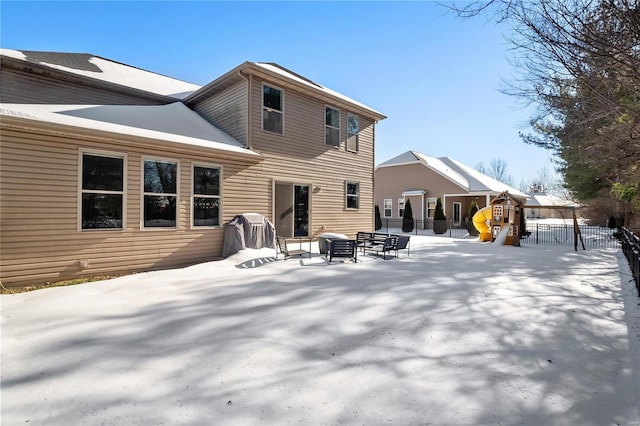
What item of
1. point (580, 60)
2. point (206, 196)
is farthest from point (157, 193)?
point (580, 60)

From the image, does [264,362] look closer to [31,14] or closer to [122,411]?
[122,411]

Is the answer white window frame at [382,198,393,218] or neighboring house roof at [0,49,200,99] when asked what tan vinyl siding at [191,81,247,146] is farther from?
white window frame at [382,198,393,218]

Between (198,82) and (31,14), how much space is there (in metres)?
8.41

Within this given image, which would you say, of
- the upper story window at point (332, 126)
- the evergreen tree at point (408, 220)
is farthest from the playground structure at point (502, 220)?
the upper story window at point (332, 126)

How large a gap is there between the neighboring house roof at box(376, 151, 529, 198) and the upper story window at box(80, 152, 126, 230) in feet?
69.5

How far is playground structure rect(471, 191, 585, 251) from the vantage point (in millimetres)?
14277

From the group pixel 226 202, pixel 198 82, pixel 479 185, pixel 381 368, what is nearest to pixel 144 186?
pixel 226 202

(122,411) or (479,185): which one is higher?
(479,185)

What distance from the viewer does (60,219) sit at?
21.6ft

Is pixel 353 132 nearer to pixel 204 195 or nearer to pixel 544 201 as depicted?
pixel 204 195

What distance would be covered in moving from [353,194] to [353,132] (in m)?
2.80

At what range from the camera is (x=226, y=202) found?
9.23m

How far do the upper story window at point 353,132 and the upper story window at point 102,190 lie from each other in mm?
8959

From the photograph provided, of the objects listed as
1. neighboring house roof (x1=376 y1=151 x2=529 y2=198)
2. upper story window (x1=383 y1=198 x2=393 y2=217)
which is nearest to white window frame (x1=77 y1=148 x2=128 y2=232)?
neighboring house roof (x1=376 y1=151 x2=529 y2=198)
